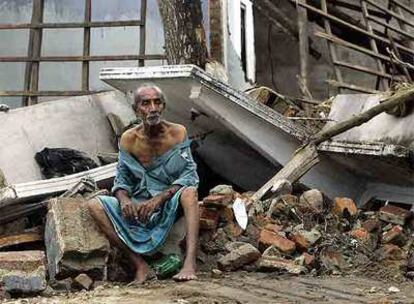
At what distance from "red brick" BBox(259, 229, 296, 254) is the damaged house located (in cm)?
1

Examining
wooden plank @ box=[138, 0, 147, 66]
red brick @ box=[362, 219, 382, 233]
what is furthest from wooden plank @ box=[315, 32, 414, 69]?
red brick @ box=[362, 219, 382, 233]

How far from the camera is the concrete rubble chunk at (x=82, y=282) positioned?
205 inches

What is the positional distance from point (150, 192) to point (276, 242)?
1.02 metres

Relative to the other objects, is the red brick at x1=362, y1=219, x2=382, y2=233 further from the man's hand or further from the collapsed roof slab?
the man's hand

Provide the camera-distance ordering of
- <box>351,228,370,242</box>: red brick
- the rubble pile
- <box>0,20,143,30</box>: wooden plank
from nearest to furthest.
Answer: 1. the rubble pile
2. <box>351,228,370,242</box>: red brick
3. <box>0,20,143,30</box>: wooden plank

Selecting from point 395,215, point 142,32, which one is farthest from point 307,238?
point 142,32

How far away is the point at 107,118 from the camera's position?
8359mm

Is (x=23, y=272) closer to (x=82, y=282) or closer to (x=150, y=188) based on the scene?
(x=82, y=282)

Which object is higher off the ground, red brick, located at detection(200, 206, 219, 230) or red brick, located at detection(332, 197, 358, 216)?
red brick, located at detection(332, 197, 358, 216)

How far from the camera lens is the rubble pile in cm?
578

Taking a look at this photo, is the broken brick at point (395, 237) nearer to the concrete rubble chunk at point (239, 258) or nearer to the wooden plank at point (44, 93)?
the concrete rubble chunk at point (239, 258)

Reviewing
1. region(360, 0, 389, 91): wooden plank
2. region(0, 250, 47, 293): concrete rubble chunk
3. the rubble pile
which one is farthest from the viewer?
region(360, 0, 389, 91): wooden plank

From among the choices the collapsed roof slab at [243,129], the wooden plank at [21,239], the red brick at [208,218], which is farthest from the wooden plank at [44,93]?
the red brick at [208,218]

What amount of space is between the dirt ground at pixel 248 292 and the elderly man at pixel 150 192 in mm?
275
